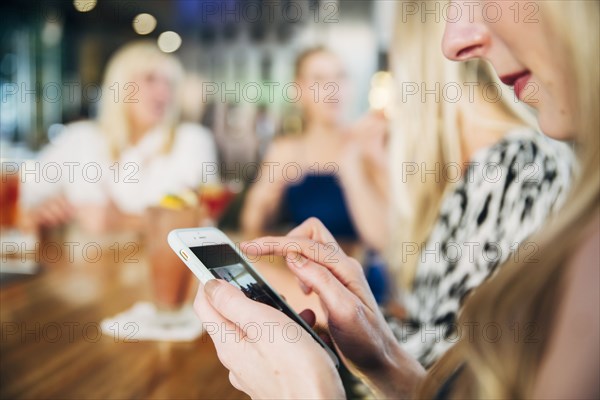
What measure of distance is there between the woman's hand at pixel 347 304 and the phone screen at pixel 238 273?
0.02 metres

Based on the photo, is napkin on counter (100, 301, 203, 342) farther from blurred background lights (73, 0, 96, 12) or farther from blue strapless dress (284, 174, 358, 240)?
blurred background lights (73, 0, 96, 12)

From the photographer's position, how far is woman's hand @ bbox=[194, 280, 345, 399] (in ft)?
1.36

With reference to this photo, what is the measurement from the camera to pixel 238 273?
531mm

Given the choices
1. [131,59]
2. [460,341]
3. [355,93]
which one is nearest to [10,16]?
[355,93]

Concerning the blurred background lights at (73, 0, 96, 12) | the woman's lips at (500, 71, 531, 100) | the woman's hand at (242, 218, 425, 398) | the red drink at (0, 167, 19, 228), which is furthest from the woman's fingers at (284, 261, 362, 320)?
the blurred background lights at (73, 0, 96, 12)

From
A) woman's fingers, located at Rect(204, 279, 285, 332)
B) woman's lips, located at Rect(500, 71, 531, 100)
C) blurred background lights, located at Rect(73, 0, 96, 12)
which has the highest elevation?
blurred background lights, located at Rect(73, 0, 96, 12)

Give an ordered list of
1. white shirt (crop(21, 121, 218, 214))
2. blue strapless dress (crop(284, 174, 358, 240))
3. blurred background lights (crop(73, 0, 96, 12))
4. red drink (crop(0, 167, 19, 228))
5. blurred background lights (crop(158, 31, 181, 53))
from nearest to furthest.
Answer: red drink (crop(0, 167, 19, 228)), white shirt (crop(21, 121, 218, 214)), blue strapless dress (crop(284, 174, 358, 240)), blurred background lights (crop(73, 0, 96, 12)), blurred background lights (crop(158, 31, 181, 53))

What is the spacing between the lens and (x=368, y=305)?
1.79ft

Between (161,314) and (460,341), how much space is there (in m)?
0.47

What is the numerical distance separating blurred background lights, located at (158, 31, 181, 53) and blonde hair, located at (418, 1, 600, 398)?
20.6ft

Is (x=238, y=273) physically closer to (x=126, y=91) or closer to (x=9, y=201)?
(x=9, y=201)

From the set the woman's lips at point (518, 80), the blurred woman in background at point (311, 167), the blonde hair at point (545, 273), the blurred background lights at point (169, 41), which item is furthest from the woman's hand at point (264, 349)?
the blurred background lights at point (169, 41)

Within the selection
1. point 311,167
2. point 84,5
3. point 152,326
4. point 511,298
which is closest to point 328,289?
point 511,298

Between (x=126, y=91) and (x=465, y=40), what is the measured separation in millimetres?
2215
